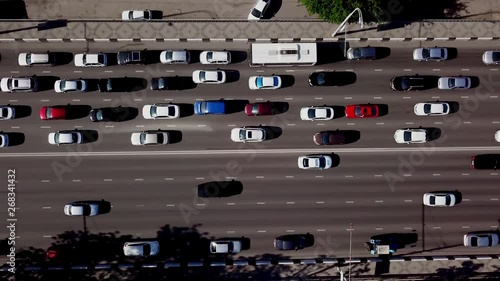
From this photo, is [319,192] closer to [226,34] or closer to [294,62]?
[294,62]

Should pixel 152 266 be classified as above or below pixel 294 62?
below

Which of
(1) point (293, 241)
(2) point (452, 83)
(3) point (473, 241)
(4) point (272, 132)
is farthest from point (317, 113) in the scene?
(3) point (473, 241)

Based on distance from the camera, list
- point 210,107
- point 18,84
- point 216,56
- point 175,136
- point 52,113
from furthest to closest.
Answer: point 175,136 → point 210,107 → point 216,56 → point 52,113 → point 18,84

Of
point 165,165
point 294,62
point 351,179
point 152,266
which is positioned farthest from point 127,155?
point 351,179

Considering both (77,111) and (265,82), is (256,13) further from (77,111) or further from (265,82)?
(77,111)

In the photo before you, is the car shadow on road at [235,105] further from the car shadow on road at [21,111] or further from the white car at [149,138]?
the car shadow on road at [21,111]

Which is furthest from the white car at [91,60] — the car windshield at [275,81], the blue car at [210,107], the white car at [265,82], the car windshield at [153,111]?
the car windshield at [275,81]
